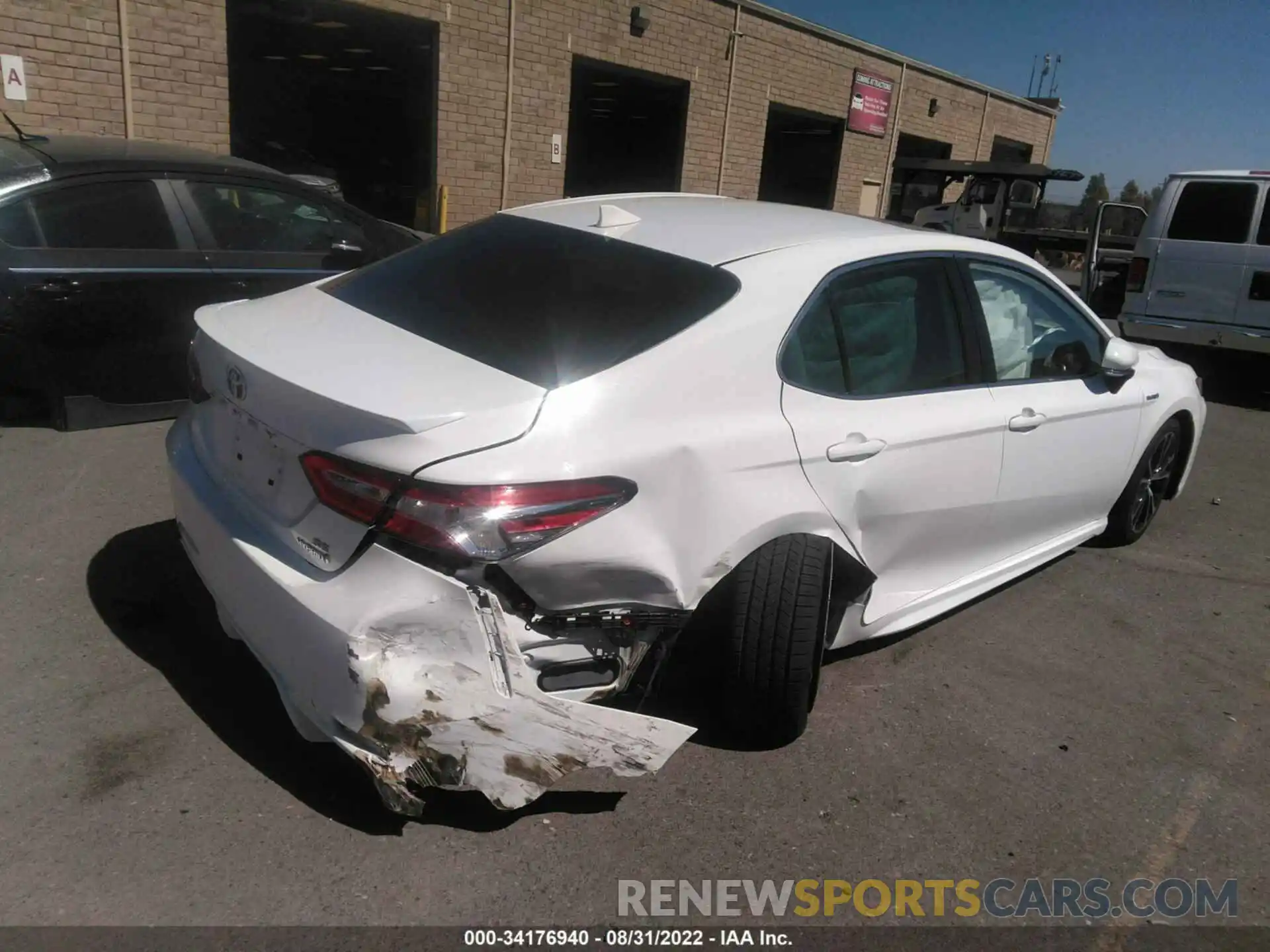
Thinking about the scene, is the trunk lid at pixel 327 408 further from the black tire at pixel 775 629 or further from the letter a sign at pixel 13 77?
the letter a sign at pixel 13 77

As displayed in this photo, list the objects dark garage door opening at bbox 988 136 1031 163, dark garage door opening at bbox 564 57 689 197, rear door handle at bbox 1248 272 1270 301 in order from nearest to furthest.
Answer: rear door handle at bbox 1248 272 1270 301 → dark garage door opening at bbox 564 57 689 197 → dark garage door opening at bbox 988 136 1031 163

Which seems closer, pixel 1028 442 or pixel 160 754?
pixel 160 754

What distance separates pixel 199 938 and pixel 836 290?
2458 millimetres

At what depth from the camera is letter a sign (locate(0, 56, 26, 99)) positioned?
9327 millimetres

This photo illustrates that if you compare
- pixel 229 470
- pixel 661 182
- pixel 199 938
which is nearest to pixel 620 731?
pixel 199 938

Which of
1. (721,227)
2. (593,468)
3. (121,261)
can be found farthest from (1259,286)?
(121,261)

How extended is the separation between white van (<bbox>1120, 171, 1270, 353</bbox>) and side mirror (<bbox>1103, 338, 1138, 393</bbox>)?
6.11m

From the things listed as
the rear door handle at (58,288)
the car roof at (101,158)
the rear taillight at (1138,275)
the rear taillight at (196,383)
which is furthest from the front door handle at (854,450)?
the rear taillight at (1138,275)

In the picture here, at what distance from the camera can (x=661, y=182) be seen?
2095 cm

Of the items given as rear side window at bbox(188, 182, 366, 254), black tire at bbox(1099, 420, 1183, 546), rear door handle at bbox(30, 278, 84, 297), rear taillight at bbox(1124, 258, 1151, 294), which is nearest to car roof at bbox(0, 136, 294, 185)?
rear side window at bbox(188, 182, 366, 254)

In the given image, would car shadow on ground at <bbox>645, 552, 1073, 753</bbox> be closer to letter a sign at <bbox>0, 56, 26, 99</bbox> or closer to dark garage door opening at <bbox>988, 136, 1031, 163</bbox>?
letter a sign at <bbox>0, 56, 26, 99</bbox>

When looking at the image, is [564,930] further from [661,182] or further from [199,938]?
[661,182]

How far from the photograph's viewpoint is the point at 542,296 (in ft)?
9.73

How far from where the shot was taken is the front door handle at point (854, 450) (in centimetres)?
299
